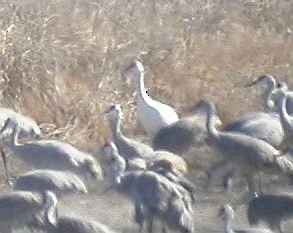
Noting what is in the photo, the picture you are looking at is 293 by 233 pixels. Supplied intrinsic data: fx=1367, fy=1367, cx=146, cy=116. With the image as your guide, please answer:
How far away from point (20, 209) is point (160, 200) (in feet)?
3.47

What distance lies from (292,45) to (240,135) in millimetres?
4994

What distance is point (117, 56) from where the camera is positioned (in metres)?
15.6

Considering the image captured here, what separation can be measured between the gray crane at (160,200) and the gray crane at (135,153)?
2.72ft

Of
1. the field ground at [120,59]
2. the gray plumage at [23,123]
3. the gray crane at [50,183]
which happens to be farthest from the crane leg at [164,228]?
the gray plumage at [23,123]

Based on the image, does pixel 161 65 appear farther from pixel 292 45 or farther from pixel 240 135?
pixel 240 135

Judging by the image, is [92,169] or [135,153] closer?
[92,169]

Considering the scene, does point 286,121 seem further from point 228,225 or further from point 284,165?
point 228,225

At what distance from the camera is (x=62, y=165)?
463 inches

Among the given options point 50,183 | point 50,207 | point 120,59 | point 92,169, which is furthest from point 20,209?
point 120,59

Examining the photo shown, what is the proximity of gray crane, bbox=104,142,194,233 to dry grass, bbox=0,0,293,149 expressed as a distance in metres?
3.36

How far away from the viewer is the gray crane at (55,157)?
11.6 m

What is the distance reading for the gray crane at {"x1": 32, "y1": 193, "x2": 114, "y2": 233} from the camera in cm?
951

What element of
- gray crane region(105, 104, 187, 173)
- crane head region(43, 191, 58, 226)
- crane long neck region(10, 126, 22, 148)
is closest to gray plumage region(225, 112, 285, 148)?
gray crane region(105, 104, 187, 173)

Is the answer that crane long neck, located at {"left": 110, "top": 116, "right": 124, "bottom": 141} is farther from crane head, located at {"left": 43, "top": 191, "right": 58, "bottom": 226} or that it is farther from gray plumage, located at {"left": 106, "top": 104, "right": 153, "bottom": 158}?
crane head, located at {"left": 43, "top": 191, "right": 58, "bottom": 226}
